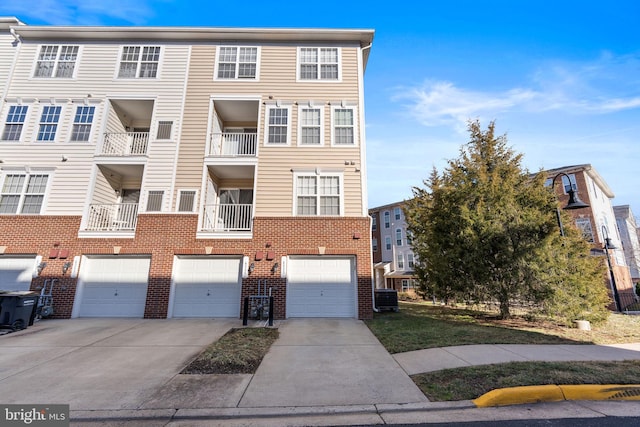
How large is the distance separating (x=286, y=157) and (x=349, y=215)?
12.2 feet

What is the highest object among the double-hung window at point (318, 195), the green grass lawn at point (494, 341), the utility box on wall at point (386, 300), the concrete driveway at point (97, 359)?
the double-hung window at point (318, 195)

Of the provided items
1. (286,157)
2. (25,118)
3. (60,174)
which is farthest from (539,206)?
(25,118)

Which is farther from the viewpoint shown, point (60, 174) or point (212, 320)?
point (60, 174)

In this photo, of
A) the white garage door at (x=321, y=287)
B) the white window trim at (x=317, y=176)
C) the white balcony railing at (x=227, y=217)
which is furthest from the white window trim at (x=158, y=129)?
the white garage door at (x=321, y=287)

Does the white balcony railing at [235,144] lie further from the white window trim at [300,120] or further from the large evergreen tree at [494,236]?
the large evergreen tree at [494,236]

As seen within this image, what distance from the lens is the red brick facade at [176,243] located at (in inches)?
405

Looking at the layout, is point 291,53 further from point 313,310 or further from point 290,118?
point 313,310

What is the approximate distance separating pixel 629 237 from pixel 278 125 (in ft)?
126

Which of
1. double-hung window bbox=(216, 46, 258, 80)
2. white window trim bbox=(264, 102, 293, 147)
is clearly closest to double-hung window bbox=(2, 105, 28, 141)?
double-hung window bbox=(216, 46, 258, 80)

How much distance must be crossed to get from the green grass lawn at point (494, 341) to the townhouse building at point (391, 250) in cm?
2141

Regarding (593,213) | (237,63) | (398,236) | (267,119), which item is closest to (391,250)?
(398,236)

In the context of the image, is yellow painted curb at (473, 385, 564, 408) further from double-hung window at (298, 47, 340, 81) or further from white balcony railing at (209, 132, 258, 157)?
double-hung window at (298, 47, 340, 81)

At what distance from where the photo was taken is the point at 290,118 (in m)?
12.1

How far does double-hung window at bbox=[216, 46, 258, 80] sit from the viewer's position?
42.2ft
